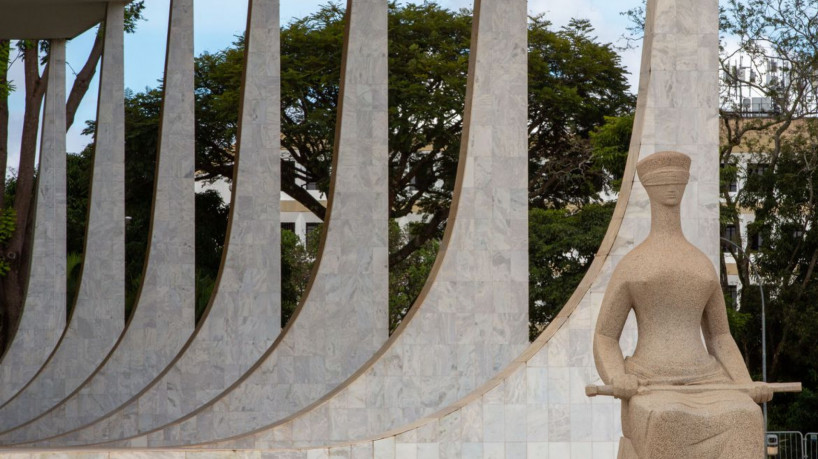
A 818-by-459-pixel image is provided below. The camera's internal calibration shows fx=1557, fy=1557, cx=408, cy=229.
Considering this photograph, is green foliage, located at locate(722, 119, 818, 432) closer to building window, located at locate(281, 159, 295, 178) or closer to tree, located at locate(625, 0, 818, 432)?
tree, located at locate(625, 0, 818, 432)

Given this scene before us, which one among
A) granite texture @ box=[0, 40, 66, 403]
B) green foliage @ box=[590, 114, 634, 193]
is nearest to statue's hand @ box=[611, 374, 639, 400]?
granite texture @ box=[0, 40, 66, 403]

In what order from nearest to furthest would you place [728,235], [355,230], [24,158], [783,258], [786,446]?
[355,230], [786,446], [24,158], [783,258], [728,235]

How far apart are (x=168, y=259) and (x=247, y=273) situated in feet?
10.6

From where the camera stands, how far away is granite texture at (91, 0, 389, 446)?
19.9 meters

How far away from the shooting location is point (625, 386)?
28.2 feet

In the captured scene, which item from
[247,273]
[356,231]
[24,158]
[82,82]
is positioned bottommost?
[247,273]

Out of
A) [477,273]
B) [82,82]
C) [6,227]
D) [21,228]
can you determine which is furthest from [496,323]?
[82,82]

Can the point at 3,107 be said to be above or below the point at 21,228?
above

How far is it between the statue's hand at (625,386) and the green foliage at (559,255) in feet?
93.5

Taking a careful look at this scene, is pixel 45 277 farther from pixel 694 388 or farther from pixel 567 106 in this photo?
pixel 694 388

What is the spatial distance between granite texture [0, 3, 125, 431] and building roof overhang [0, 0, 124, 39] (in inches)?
53.3

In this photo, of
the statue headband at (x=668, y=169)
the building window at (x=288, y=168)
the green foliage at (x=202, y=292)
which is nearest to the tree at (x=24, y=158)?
the green foliage at (x=202, y=292)

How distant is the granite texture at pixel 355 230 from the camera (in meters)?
19.9

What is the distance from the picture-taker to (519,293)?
17.2 metres
